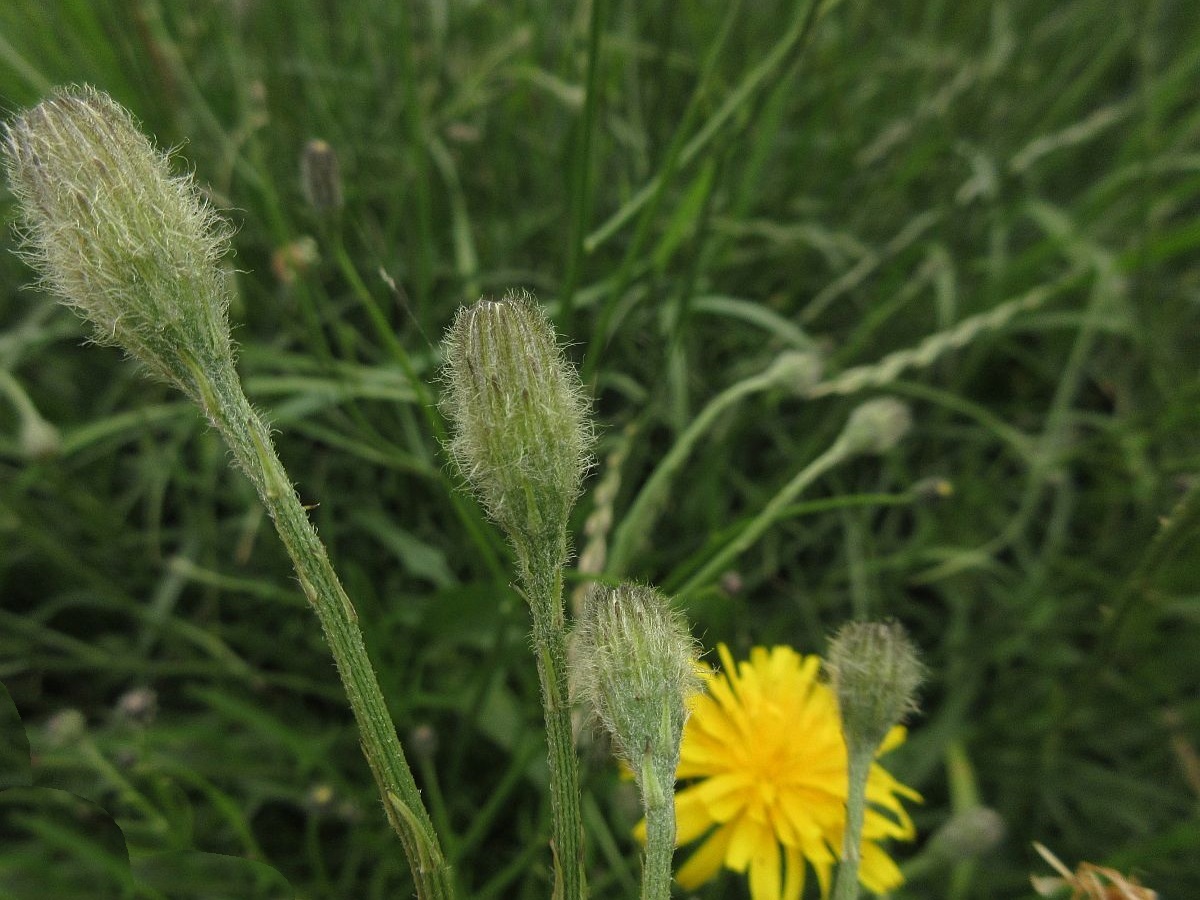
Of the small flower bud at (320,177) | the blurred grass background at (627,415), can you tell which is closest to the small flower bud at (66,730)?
the blurred grass background at (627,415)

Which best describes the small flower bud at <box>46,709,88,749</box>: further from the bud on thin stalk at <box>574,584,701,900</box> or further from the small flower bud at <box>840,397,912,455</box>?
the small flower bud at <box>840,397,912,455</box>

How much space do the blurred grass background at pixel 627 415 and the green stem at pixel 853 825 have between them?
273 mm

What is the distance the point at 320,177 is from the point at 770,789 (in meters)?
0.79

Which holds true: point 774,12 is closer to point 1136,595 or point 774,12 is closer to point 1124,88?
point 1124,88

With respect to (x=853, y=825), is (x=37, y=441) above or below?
above

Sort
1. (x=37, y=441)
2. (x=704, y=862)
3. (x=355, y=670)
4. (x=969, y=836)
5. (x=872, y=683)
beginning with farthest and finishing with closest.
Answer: (x=37, y=441)
(x=969, y=836)
(x=704, y=862)
(x=872, y=683)
(x=355, y=670)

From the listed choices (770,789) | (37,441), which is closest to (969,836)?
(770,789)

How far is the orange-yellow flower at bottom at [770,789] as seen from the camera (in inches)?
31.8

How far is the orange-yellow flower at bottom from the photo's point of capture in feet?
2.65

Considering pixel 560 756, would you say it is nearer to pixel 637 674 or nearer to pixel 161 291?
pixel 637 674

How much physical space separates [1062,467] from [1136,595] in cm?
67

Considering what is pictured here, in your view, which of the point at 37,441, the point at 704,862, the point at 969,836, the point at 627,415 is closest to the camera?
the point at 704,862

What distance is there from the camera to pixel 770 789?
0.84 meters

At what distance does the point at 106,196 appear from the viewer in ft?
1.67
